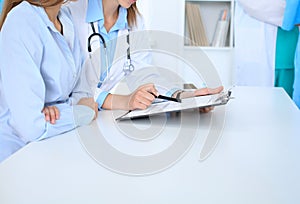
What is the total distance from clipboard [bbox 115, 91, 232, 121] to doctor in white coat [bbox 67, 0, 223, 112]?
0.04 meters

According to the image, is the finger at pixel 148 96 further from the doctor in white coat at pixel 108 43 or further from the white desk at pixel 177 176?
the white desk at pixel 177 176

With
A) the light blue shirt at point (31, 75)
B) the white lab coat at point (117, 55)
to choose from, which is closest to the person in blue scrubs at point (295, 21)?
the white lab coat at point (117, 55)

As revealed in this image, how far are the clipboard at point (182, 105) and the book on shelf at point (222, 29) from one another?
→ 1841 millimetres

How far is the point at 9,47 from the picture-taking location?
900mm

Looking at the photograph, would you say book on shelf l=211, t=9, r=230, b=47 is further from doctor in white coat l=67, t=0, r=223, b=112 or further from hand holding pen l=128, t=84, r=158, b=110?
hand holding pen l=128, t=84, r=158, b=110

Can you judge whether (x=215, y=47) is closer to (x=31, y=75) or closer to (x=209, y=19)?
(x=209, y=19)

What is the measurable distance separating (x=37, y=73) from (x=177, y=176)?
0.43m

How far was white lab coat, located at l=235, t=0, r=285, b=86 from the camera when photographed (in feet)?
6.27

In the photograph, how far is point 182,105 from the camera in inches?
39.6

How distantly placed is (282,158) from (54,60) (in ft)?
1.98

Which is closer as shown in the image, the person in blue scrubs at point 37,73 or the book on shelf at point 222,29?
→ the person in blue scrubs at point 37,73

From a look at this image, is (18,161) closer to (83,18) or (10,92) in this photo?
(10,92)

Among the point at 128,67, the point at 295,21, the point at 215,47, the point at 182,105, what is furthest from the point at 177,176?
the point at 215,47

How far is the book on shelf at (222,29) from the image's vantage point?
2783 mm
